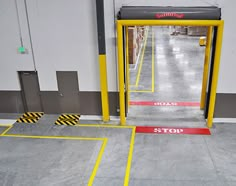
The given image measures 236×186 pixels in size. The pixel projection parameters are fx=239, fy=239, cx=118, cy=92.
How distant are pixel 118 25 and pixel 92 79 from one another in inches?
89.7

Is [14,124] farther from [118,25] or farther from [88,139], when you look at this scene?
[118,25]

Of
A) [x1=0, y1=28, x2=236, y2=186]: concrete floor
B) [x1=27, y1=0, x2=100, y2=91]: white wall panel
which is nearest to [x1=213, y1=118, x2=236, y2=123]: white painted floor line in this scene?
[x1=0, y1=28, x2=236, y2=186]: concrete floor

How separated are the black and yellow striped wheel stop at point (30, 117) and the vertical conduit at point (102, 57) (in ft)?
8.58

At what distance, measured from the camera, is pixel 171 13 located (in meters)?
6.95

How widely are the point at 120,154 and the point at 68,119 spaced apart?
295cm

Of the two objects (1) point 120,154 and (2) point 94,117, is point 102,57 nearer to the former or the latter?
(2) point 94,117

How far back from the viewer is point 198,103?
394 inches

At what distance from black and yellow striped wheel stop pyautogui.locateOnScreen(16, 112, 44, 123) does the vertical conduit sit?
2615 millimetres

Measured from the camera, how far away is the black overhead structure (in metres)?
6.88

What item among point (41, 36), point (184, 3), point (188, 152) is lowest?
point (188, 152)

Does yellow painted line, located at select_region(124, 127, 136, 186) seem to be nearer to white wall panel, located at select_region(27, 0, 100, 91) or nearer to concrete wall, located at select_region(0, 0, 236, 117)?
concrete wall, located at select_region(0, 0, 236, 117)

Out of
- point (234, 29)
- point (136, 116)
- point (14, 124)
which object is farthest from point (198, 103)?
point (14, 124)

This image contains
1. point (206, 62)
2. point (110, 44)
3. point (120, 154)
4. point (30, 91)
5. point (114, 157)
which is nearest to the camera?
point (114, 157)

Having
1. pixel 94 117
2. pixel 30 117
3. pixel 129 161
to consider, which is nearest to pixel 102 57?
pixel 94 117
